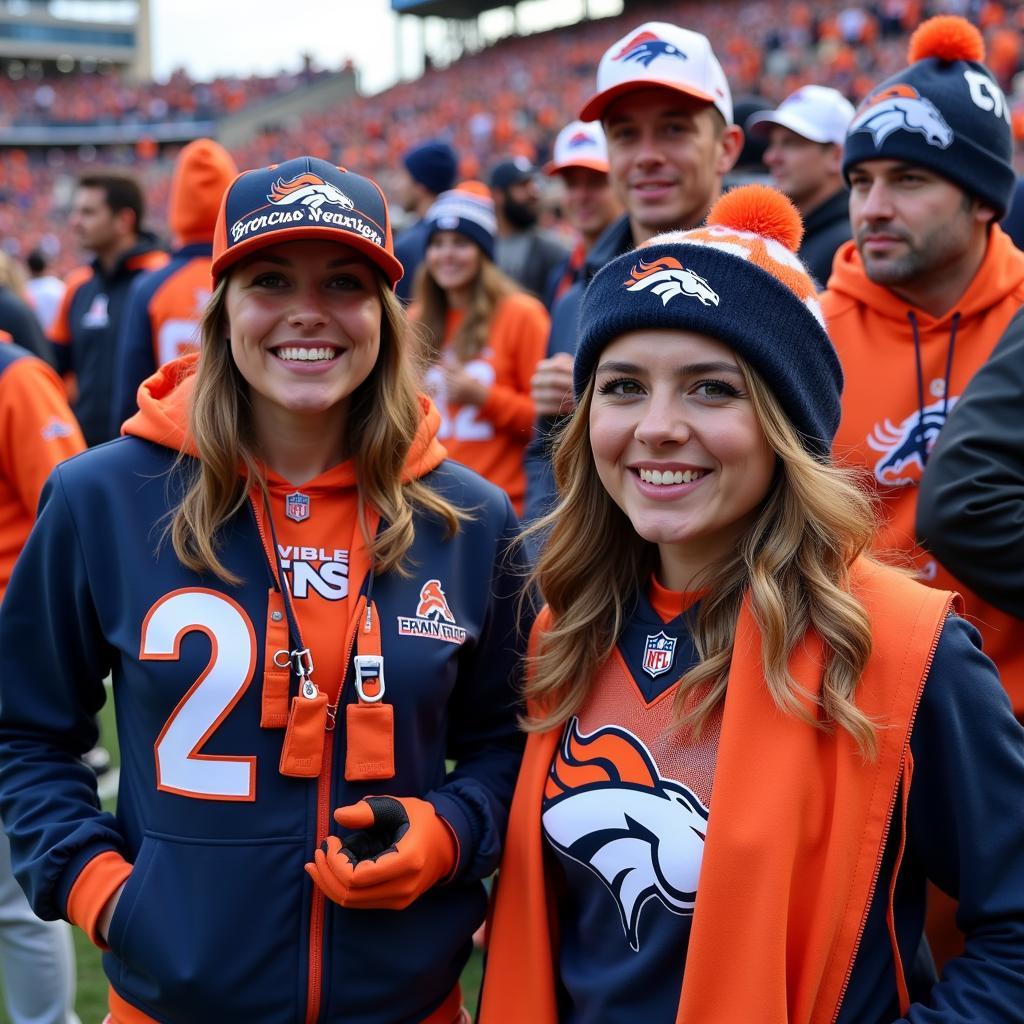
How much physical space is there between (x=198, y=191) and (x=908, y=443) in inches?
142

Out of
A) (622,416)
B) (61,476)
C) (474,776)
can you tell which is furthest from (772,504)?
(61,476)

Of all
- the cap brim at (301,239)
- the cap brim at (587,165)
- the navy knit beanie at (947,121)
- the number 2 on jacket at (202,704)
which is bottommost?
the number 2 on jacket at (202,704)

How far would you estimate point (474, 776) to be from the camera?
2.11 m

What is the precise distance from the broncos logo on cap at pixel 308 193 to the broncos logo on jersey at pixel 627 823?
38.8 inches

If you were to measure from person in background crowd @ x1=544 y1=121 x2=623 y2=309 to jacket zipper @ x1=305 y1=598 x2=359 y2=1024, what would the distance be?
374 cm

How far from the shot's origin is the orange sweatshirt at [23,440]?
317cm

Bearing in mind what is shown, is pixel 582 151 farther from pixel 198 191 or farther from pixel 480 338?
pixel 198 191

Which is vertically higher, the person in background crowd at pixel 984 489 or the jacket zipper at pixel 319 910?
the person in background crowd at pixel 984 489

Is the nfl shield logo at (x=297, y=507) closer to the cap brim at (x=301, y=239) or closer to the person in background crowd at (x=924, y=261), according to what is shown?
the cap brim at (x=301, y=239)

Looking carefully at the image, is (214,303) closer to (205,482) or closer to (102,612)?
(205,482)

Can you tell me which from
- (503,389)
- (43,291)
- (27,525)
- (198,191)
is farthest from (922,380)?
(43,291)

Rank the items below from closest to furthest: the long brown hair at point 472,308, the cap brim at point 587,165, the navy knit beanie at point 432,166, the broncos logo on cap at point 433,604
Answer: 1. the broncos logo on cap at point 433,604
2. the long brown hair at point 472,308
3. the cap brim at point 587,165
4. the navy knit beanie at point 432,166

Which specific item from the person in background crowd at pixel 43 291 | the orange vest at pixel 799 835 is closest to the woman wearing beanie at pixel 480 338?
the orange vest at pixel 799 835

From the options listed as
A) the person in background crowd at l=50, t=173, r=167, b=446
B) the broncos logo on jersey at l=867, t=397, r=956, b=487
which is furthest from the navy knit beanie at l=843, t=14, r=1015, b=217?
the person in background crowd at l=50, t=173, r=167, b=446
